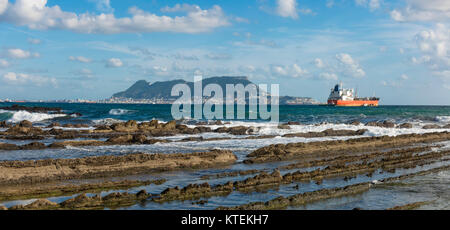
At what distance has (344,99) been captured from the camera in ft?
430

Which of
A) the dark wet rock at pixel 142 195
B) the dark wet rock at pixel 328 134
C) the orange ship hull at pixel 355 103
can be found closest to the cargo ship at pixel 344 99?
the orange ship hull at pixel 355 103

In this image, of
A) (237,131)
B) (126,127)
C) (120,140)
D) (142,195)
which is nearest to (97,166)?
(142,195)

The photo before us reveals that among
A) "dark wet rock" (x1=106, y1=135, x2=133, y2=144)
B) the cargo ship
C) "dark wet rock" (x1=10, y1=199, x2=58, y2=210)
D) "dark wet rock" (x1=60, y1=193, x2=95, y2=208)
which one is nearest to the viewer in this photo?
"dark wet rock" (x1=10, y1=199, x2=58, y2=210)

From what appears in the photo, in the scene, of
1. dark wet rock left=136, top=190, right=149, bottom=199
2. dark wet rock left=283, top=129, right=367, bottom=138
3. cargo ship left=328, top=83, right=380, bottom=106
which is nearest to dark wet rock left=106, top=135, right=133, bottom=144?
dark wet rock left=283, top=129, right=367, bottom=138

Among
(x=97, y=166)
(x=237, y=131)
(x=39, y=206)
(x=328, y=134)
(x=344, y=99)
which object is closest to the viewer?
(x=39, y=206)

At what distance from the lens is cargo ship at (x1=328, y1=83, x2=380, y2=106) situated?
131m

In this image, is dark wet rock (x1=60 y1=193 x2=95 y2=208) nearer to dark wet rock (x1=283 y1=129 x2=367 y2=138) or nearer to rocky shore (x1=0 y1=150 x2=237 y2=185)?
rocky shore (x1=0 y1=150 x2=237 y2=185)

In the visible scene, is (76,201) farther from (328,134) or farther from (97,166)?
(328,134)

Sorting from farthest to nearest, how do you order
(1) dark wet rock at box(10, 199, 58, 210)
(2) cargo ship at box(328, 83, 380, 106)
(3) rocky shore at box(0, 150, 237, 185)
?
(2) cargo ship at box(328, 83, 380, 106) < (3) rocky shore at box(0, 150, 237, 185) < (1) dark wet rock at box(10, 199, 58, 210)

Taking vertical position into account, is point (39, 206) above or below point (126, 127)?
below

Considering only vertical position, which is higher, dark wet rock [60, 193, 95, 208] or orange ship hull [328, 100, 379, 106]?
orange ship hull [328, 100, 379, 106]

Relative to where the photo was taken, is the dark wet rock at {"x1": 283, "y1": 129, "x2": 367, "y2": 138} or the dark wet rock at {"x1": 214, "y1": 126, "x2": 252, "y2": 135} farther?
the dark wet rock at {"x1": 214, "y1": 126, "x2": 252, "y2": 135}
